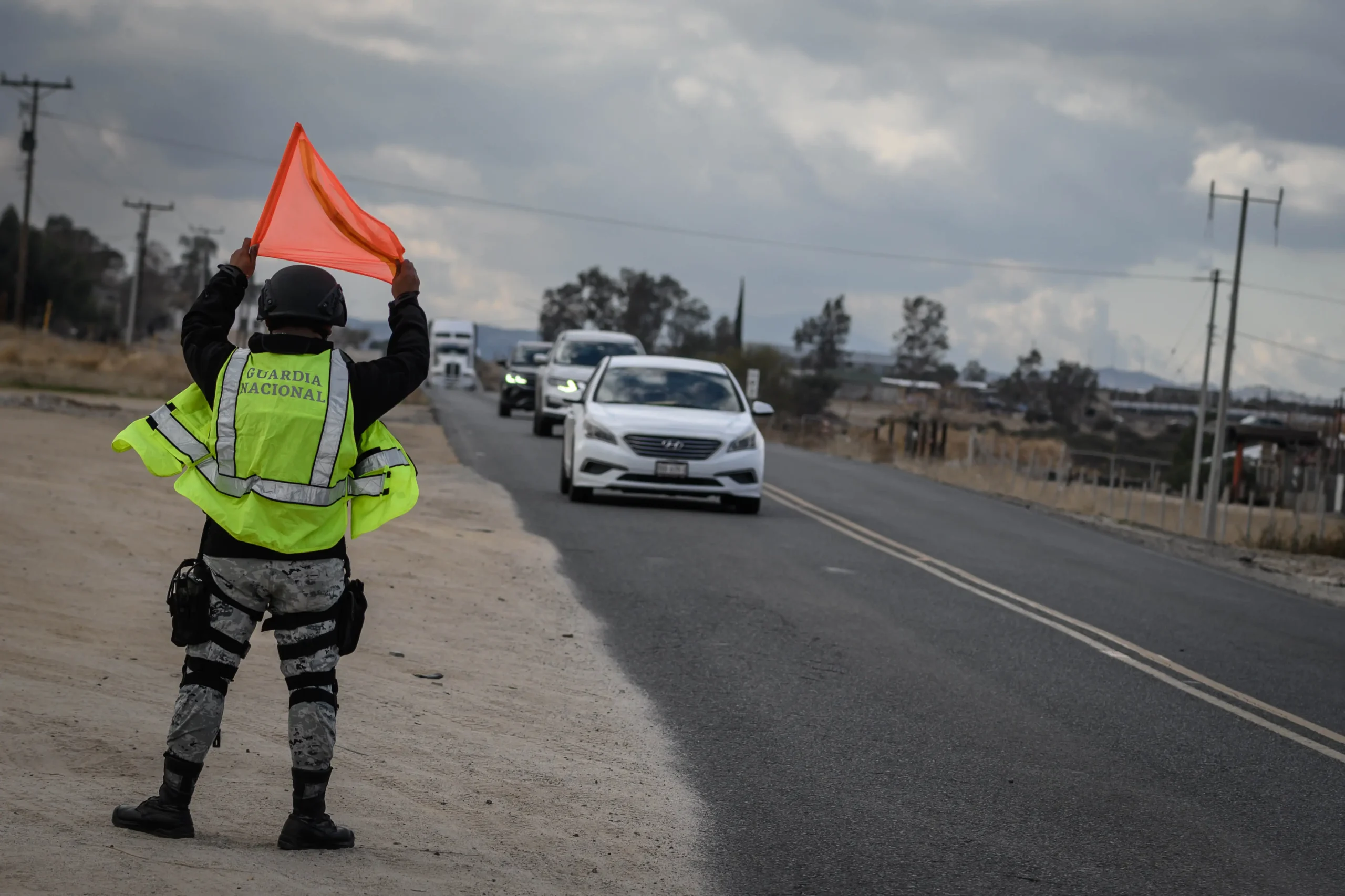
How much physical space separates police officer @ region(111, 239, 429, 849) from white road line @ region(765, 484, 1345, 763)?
5.26 metres

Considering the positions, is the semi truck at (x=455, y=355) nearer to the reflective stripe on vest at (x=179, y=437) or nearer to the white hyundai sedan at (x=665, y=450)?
the white hyundai sedan at (x=665, y=450)

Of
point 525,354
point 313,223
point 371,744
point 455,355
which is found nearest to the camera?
point 313,223

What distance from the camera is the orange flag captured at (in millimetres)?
5895

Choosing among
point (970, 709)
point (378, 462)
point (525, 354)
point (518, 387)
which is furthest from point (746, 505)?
point (525, 354)

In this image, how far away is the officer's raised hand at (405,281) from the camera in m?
5.60

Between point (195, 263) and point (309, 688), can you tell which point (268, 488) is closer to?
point (309, 688)

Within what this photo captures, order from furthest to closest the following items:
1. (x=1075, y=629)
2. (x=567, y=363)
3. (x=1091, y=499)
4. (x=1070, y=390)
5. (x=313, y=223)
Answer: (x=1070, y=390) → (x=1091, y=499) → (x=567, y=363) → (x=1075, y=629) → (x=313, y=223)

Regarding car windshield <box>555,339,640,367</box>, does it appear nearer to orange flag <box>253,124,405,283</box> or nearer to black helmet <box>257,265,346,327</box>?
orange flag <box>253,124,405,283</box>

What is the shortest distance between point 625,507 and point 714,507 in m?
1.36

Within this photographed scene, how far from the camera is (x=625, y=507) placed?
18.3m

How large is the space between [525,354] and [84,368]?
17.4m

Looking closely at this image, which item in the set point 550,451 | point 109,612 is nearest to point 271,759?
point 109,612

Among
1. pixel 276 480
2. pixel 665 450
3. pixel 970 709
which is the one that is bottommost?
pixel 970 709

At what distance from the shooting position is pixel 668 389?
64.2 ft
